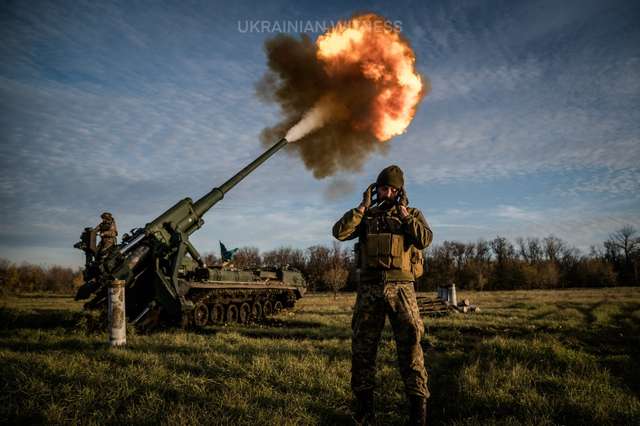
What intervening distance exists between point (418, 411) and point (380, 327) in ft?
2.51

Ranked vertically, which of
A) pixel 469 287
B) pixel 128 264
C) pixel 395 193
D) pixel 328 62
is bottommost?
pixel 469 287

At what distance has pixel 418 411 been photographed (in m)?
3.55

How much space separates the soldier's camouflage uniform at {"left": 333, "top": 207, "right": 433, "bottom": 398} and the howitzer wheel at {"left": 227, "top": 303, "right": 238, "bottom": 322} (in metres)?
9.60

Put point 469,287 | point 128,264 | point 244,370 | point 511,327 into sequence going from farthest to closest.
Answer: point 469,287, point 511,327, point 128,264, point 244,370

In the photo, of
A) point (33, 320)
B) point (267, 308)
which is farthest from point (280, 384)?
point (267, 308)

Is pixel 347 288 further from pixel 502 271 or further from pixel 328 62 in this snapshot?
pixel 328 62

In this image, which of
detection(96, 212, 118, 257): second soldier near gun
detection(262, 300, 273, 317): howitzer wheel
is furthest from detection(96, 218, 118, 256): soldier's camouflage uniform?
detection(262, 300, 273, 317): howitzer wheel

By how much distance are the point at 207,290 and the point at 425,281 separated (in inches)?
2030

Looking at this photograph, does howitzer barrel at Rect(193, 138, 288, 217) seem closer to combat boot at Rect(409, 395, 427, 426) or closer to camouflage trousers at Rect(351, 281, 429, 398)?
camouflage trousers at Rect(351, 281, 429, 398)

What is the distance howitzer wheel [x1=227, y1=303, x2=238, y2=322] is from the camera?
12.9 metres

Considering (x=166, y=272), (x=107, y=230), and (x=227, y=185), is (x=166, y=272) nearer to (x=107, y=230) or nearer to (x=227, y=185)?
(x=107, y=230)

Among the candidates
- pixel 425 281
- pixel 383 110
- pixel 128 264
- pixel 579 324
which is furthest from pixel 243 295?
pixel 425 281

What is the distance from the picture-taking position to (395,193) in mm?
4309

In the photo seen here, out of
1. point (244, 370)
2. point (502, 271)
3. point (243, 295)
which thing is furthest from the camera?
point (502, 271)
